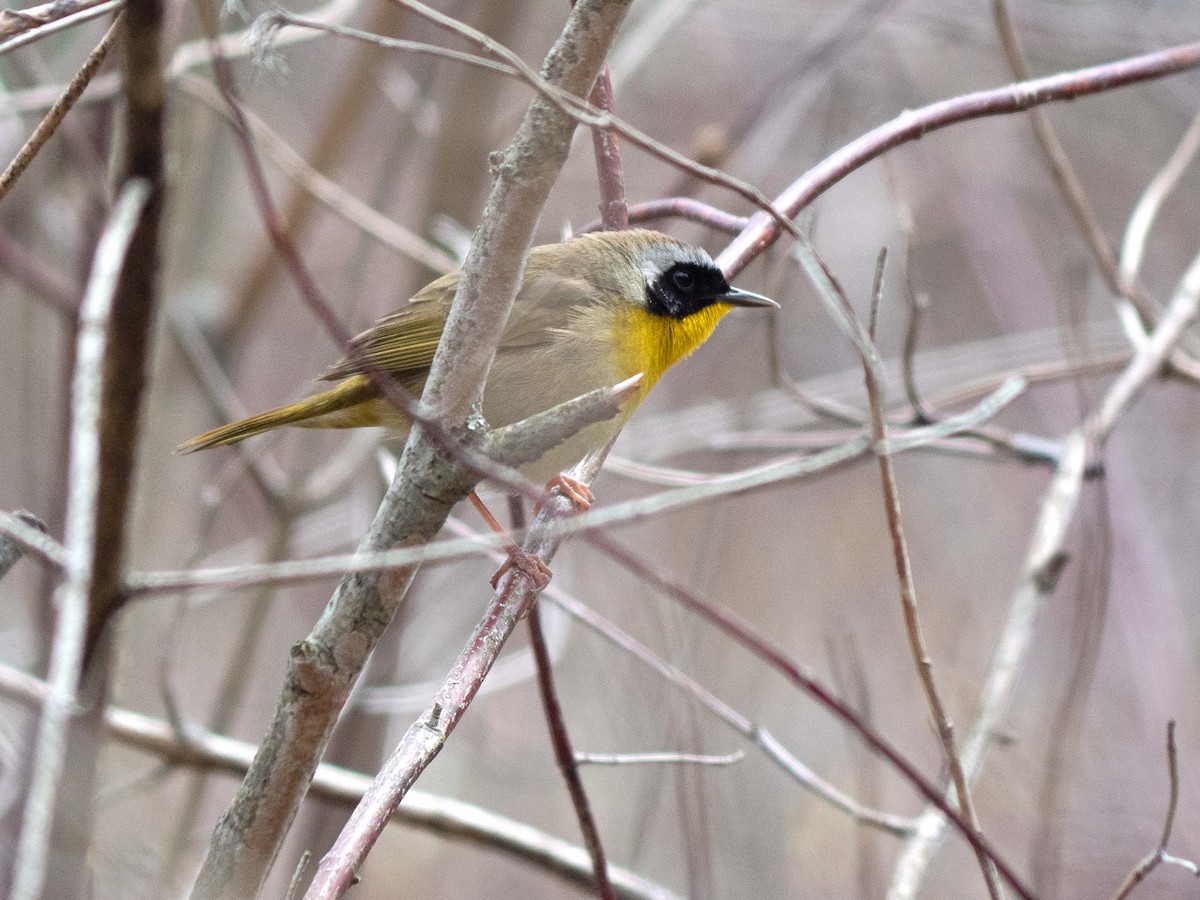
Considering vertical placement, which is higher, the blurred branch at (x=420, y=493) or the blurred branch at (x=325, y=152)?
the blurred branch at (x=325, y=152)

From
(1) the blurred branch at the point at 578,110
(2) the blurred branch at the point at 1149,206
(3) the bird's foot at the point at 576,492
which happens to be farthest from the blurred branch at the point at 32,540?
(2) the blurred branch at the point at 1149,206

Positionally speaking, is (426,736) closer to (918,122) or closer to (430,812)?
(430,812)

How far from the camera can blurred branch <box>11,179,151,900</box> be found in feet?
3.30

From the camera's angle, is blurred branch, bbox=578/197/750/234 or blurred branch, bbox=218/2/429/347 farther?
blurred branch, bbox=218/2/429/347

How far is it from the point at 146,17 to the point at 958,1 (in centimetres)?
632

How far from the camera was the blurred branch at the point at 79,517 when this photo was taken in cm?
101

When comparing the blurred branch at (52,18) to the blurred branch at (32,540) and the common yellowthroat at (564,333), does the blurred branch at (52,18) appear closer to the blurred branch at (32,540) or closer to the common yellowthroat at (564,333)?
the blurred branch at (32,540)

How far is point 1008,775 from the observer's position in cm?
493

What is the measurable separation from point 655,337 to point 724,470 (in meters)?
3.38

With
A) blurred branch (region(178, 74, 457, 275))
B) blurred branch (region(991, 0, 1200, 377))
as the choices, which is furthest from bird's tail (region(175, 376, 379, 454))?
blurred branch (region(991, 0, 1200, 377))

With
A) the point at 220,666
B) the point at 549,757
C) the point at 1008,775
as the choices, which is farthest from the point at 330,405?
the point at 220,666

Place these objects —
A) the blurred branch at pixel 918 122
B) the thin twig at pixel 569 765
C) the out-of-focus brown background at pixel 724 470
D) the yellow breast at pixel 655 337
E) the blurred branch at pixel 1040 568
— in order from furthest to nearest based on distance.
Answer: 1. the out-of-focus brown background at pixel 724 470
2. the yellow breast at pixel 655 337
3. the blurred branch at pixel 918 122
4. the blurred branch at pixel 1040 568
5. the thin twig at pixel 569 765

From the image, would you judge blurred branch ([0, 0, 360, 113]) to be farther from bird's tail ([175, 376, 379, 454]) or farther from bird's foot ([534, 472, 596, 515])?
bird's foot ([534, 472, 596, 515])

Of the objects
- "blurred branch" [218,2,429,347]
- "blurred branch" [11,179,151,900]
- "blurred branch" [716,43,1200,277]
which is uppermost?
"blurred branch" [218,2,429,347]
